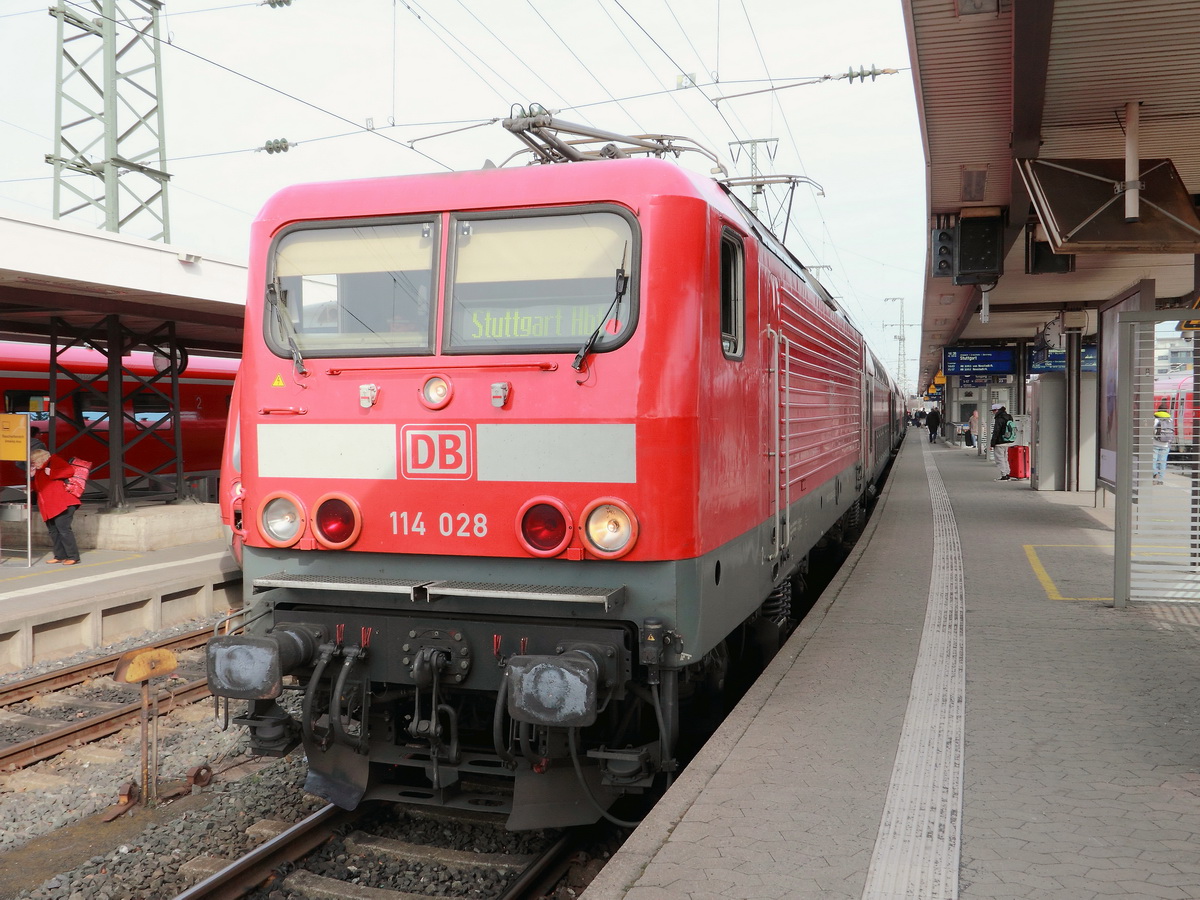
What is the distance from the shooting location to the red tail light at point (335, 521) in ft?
15.6

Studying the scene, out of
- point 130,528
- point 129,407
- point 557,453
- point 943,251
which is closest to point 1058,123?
point 943,251

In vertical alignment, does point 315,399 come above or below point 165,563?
above

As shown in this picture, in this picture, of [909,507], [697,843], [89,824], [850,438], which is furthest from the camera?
[909,507]

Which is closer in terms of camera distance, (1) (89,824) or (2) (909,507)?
(1) (89,824)

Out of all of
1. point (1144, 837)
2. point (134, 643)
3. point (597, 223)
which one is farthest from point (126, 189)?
point (1144, 837)

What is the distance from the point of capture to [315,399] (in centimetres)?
485

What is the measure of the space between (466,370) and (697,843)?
219 cm

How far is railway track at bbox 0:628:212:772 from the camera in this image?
21.3 feet

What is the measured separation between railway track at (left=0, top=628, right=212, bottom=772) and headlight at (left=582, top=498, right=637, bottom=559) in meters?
4.21

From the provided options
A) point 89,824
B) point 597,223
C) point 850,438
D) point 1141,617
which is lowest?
point 89,824

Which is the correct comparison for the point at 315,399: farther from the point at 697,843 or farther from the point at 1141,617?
the point at 1141,617

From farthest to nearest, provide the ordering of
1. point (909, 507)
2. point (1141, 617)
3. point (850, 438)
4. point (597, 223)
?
point (909, 507) → point (850, 438) → point (1141, 617) → point (597, 223)

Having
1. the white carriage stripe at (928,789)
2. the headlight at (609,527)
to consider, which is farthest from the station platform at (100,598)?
the white carriage stripe at (928,789)

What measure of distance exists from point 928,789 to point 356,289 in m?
3.40
